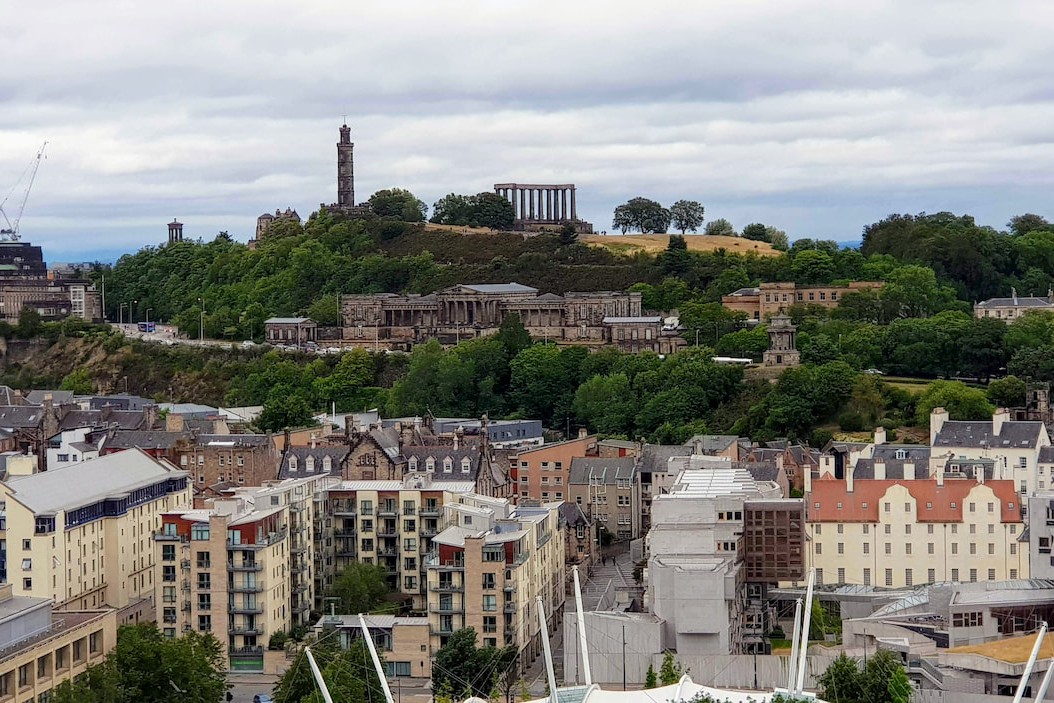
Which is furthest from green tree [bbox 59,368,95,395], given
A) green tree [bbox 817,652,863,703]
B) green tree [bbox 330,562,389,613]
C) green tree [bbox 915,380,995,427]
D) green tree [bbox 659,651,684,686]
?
green tree [bbox 817,652,863,703]

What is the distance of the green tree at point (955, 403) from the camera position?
3748 inches

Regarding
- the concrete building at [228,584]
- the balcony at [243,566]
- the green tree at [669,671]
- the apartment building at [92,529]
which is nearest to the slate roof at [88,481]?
the apartment building at [92,529]

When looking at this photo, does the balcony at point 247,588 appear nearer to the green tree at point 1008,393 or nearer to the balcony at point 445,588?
the balcony at point 445,588

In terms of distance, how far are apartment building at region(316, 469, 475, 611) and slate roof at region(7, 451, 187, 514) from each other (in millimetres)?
7529

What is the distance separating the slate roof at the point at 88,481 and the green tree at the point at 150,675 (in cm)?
1376

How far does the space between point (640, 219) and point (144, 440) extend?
96337mm

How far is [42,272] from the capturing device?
17650cm

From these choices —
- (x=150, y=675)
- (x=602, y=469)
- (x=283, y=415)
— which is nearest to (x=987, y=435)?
(x=602, y=469)

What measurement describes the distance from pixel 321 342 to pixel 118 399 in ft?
106

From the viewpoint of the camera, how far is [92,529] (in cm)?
6588

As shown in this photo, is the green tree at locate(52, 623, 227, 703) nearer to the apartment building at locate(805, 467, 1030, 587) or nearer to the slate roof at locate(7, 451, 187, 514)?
the slate roof at locate(7, 451, 187, 514)

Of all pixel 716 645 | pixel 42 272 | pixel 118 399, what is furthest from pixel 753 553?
pixel 42 272

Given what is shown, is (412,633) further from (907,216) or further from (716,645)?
(907,216)

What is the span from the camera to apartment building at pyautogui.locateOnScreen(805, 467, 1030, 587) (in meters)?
67.5
